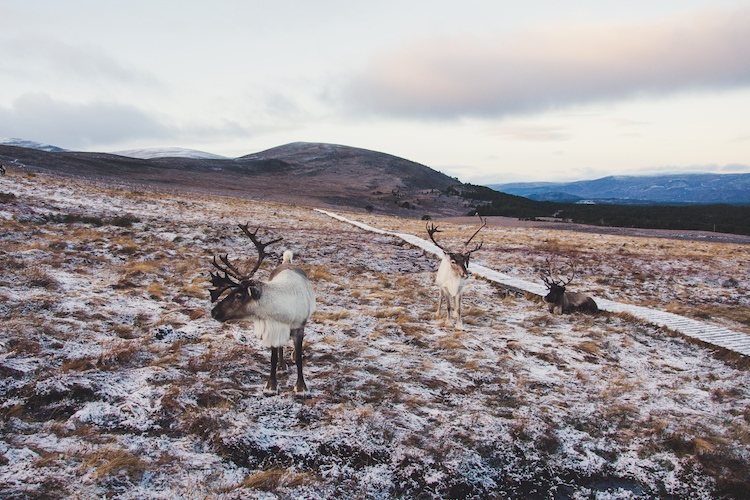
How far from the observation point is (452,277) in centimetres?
907

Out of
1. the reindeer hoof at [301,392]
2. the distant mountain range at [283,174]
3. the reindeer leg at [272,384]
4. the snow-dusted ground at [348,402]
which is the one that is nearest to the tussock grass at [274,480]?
the snow-dusted ground at [348,402]

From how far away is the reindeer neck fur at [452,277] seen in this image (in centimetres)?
877

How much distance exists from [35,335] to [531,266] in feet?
60.3

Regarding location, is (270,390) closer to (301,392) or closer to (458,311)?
(301,392)

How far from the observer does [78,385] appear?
485cm

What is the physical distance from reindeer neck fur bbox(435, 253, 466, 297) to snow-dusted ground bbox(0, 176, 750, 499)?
996 mm

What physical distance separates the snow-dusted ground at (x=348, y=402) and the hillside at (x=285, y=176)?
55026mm

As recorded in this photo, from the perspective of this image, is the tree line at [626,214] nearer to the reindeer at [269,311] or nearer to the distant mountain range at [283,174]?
the distant mountain range at [283,174]

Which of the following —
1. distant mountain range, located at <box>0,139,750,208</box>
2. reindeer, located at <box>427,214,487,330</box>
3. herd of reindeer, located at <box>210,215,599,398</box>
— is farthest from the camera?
distant mountain range, located at <box>0,139,750,208</box>

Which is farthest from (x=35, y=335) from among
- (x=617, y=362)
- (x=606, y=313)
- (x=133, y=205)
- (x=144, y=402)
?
(x=133, y=205)

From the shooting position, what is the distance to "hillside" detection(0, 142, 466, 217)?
67.7 meters

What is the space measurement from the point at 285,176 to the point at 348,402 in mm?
148402

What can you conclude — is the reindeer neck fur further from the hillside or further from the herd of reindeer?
the hillside

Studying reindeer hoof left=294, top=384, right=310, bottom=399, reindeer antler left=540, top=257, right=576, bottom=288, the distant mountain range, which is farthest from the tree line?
reindeer hoof left=294, top=384, right=310, bottom=399
